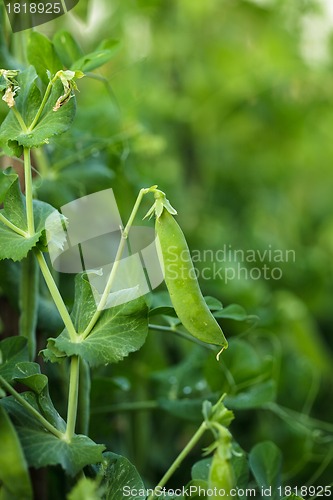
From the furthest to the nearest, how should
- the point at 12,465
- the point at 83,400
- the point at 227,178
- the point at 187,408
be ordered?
the point at 227,178 → the point at 187,408 → the point at 83,400 → the point at 12,465

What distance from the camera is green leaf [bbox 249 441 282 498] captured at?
0.48 metres

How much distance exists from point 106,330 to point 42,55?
0.22 m

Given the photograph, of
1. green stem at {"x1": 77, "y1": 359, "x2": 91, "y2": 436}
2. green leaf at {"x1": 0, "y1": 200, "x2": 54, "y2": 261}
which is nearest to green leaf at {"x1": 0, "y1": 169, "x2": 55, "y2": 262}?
green leaf at {"x1": 0, "y1": 200, "x2": 54, "y2": 261}

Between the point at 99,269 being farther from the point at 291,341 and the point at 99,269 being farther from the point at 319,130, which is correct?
the point at 319,130

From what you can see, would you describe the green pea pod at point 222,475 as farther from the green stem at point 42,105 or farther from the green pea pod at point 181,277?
the green stem at point 42,105

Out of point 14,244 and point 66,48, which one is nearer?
point 14,244

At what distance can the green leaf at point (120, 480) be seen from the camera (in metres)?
0.40

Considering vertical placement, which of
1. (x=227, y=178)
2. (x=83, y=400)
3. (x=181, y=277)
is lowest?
(x=227, y=178)

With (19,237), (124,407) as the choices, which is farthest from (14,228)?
(124,407)

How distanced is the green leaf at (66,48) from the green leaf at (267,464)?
0.34 metres

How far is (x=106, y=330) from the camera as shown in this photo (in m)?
0.40

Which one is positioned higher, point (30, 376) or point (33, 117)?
point (33, 117)

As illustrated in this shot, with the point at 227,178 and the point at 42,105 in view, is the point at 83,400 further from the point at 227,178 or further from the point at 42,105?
the point at 227,178

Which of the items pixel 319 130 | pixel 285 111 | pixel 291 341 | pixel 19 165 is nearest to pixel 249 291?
pixel 291 341
